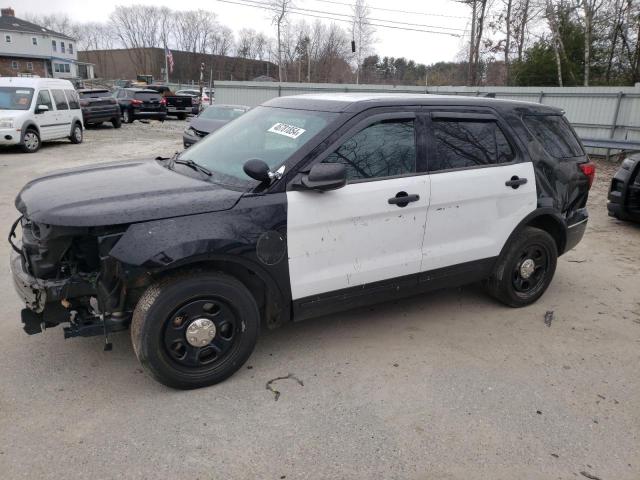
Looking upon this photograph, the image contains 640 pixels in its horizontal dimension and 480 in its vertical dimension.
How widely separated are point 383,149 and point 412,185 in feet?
1.09

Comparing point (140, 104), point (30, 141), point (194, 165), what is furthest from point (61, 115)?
point (194, 165)

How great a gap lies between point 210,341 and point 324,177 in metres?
1.25

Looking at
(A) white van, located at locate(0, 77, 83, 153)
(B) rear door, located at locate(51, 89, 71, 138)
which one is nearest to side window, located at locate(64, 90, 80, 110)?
(A) white van, located at locate(0, 77, 83, 153)

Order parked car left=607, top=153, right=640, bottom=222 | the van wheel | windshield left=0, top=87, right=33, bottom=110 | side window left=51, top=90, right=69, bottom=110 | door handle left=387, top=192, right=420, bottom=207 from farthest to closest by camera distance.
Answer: the van wheel → side window left=51, top=90, right=69, bottom=110 → windshield left=0, top=87, right=33, bottom=110 → parked car left=607, top=153, right=640, bottom=222 → door handle left=387, top=192, right=420, bottom=207

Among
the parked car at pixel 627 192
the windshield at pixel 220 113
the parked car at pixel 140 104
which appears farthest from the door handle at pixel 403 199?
the parked car at pixel 140 104

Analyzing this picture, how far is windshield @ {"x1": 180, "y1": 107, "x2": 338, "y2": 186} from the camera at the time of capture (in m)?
3.41

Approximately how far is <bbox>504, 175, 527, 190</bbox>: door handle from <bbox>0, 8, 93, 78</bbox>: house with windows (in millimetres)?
65618

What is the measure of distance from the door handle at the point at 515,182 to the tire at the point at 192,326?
2316mm

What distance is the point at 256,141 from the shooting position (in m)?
3.78

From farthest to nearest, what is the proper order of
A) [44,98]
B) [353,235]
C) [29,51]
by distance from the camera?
[29,51] → [44,98] → [353,235]

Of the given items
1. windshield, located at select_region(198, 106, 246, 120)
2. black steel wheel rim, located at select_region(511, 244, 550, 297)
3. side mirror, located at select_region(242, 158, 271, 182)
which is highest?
windshield, located at select_region(198, 106, 246, 120)

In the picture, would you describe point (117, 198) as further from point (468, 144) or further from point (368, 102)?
point (468, 144)

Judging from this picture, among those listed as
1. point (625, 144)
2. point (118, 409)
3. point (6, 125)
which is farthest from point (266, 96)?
point (118, 409)

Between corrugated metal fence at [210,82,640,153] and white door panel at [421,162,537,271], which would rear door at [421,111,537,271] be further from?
corrugated metal fence at [210,82,640,153]
